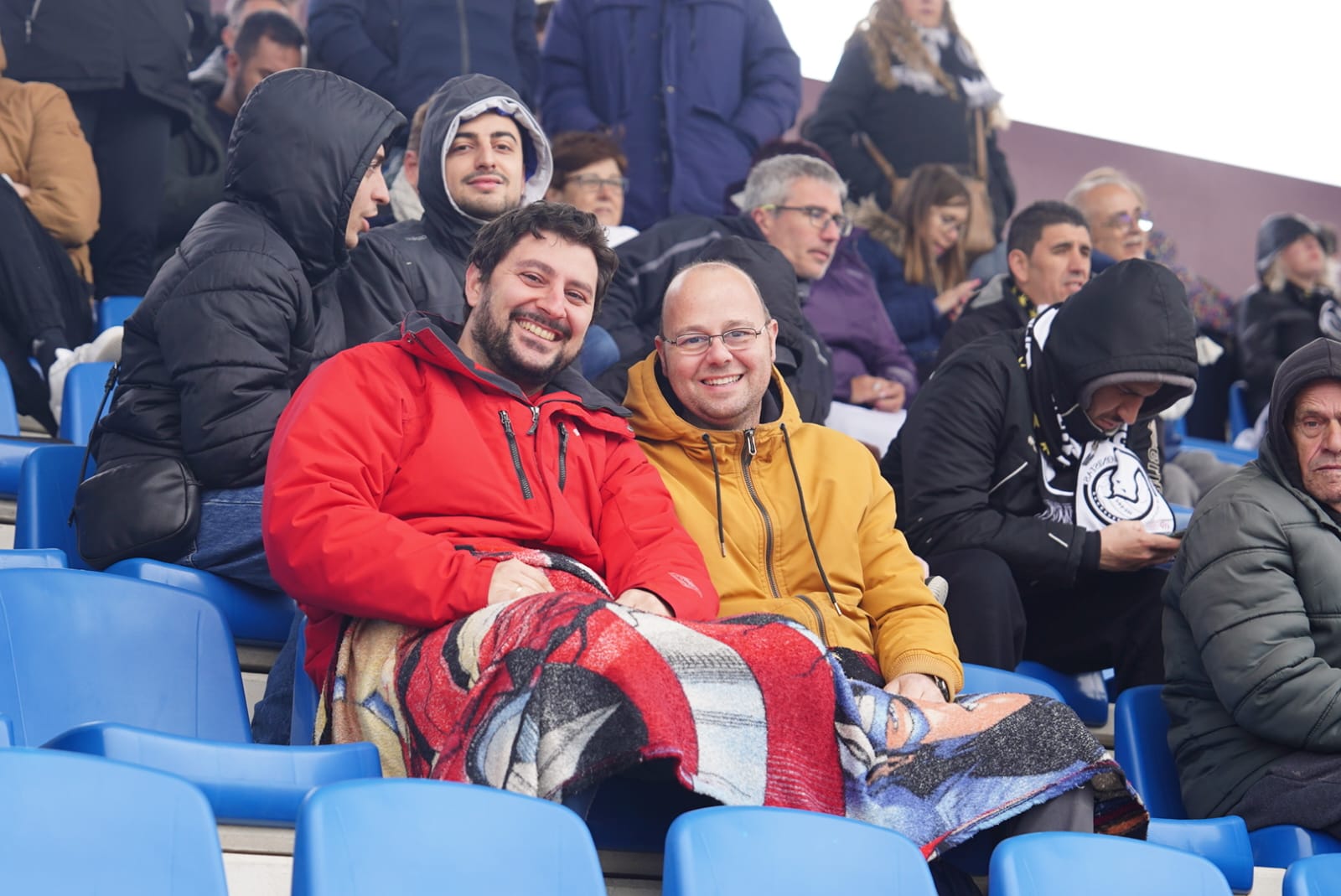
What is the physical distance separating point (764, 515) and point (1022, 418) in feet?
2.50

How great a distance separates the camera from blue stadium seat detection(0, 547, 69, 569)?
2.05 meters

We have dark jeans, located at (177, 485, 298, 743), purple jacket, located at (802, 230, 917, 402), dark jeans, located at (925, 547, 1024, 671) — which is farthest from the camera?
purple jacket, located at (802, 230, 917, 402)

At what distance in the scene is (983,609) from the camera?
272 centimetres

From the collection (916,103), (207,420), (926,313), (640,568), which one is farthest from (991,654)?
(916,103)

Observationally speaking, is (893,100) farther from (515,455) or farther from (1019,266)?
(515,455)

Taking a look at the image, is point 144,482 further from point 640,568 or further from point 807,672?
point 807,672

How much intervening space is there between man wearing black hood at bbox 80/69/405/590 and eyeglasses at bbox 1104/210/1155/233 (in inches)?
119

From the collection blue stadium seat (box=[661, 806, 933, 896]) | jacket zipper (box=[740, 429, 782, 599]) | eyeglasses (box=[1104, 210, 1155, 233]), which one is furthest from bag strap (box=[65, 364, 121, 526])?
eyeglasses (box=[1104, 210, 1155, 233])

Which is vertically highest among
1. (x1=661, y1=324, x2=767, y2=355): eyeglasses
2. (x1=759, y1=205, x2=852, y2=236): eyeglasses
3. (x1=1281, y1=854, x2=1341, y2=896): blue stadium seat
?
(x1=759, y1=205, x2=852, y2=236): eyeglasses

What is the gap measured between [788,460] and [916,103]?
296 centimetres

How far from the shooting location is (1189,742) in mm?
2504

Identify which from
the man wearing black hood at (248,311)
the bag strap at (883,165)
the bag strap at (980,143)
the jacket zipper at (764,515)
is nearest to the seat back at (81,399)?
the man wearing black hood at (248,311)

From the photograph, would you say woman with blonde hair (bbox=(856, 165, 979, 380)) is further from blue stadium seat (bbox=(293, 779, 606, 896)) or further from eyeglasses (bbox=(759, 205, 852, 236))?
blue stadium seat (bbox=(293, 779, 606, 896))

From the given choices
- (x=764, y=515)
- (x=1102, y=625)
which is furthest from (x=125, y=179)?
(x=1102, y=625)
